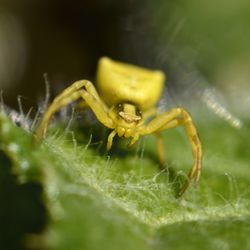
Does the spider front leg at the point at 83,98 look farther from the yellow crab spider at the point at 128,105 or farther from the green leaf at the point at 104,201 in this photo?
the green leaf at the point at 104,201

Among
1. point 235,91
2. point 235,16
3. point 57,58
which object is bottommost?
point 57,58

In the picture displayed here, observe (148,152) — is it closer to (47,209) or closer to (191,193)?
(191,193)

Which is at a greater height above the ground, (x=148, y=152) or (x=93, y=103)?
(x=93, y=103)

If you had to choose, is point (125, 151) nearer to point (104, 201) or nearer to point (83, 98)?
point (83, 98)

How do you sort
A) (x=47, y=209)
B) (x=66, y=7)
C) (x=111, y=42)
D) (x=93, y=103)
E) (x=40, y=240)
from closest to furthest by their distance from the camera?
(x=40, y=240), (x=47, y=209), (x=93, y=103), (x=66, y=7), (x=111, y=42)

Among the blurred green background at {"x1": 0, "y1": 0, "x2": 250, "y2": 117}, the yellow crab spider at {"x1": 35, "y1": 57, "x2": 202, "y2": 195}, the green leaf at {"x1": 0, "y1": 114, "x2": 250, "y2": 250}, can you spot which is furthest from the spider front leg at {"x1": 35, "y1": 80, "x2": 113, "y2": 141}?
the blurred green background at {"x1": 0, "y1": 0, "x2": 250, "y2": 117}

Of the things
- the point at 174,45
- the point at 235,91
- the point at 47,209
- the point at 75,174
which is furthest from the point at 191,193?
the point at 174,45

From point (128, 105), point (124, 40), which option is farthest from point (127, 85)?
point (124, 40)
